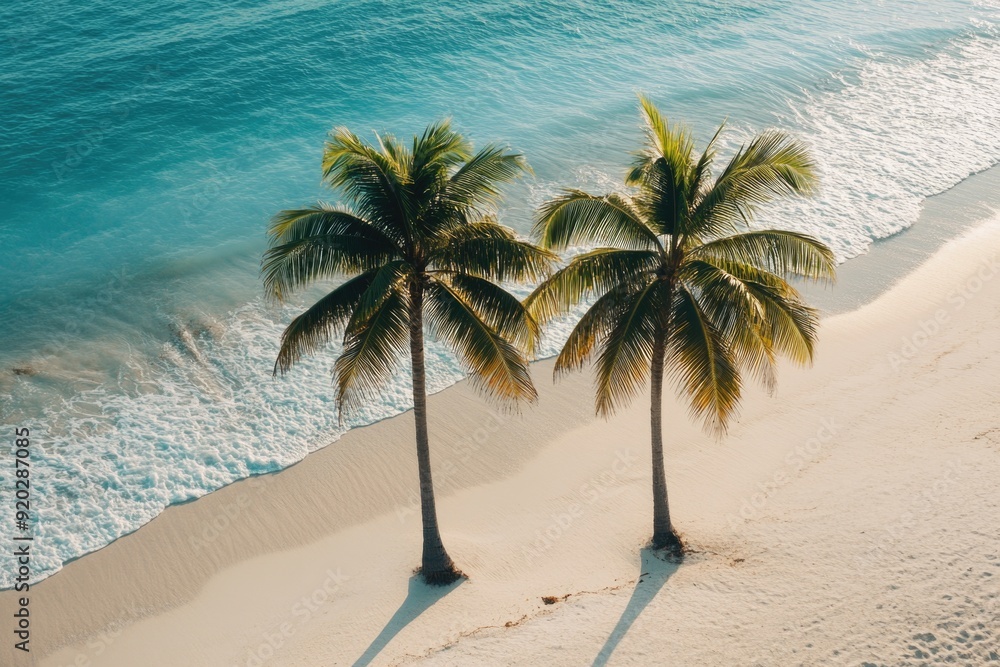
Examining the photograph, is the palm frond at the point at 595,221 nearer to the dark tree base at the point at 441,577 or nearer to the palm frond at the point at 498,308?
the palm frond at the point at 498,308

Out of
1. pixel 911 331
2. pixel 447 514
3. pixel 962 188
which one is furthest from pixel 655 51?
pixel 447 514

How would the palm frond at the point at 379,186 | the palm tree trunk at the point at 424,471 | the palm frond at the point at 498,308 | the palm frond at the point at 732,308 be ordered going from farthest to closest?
the palm tree trunk at the point at 424,471 → the palm frond at the point at 498,308 → the palm frond at the point at 379,186 → the palm frond at the point at 732,308

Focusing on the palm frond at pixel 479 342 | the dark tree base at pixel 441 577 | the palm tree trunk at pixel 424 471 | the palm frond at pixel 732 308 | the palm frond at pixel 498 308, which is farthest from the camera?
the dark tree base at pixel 441 577

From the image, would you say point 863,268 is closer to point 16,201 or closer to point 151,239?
point 151,239

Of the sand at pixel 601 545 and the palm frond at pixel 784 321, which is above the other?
the palm frond at pixel 784 321

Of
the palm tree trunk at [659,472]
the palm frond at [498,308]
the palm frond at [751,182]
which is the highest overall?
the palm frond at [751,182]

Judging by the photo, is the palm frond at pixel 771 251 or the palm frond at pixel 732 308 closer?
the palm frond at pixel 732 308

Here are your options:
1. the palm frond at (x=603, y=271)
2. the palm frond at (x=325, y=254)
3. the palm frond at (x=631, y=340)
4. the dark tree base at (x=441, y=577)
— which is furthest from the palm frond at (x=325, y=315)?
the dark tree base at (x=441, y=577)
